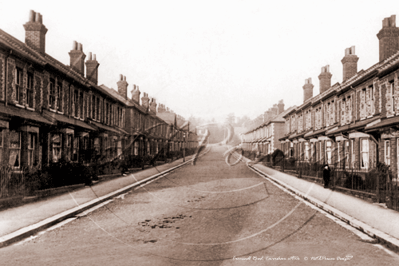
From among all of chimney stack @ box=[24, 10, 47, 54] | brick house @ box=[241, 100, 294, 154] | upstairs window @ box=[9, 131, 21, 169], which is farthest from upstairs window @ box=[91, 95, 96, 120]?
brick house @ box=[241, 100, 294, 154]

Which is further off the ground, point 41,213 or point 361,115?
point 361,115

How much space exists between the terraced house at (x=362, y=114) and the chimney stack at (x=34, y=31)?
751 inches

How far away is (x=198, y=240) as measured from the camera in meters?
7.07

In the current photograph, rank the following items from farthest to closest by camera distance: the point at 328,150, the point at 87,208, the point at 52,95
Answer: the point at 328,150 < the point at 52,95 < the point at 87,208

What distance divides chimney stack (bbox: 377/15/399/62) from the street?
14.6 metres

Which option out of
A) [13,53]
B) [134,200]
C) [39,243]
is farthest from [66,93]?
[39,243]

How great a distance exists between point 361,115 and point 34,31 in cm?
2104

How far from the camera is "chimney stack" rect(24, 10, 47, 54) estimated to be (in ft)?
70.1

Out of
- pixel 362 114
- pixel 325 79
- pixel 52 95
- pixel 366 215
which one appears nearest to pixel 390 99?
pixel 362 114

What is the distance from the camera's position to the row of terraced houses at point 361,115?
58.2 ft

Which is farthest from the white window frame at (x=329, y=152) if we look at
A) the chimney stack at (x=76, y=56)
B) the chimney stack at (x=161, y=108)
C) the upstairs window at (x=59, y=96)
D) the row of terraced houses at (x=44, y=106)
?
the chimney stack at (x=161, y=108)

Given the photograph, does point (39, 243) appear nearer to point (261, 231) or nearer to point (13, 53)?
point (261, 231)

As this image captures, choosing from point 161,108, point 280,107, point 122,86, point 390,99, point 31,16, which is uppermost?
point 161,108

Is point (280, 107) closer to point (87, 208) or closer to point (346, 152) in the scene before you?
point (346, 152)
